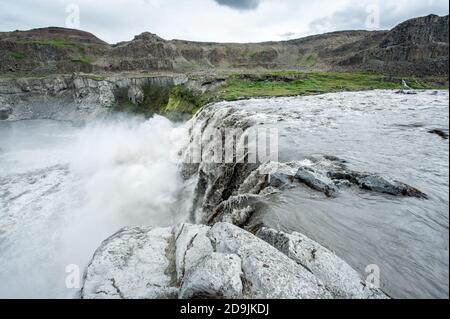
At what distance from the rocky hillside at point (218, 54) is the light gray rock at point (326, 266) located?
49175 mm

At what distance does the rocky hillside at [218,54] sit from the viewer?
6391 centimetres

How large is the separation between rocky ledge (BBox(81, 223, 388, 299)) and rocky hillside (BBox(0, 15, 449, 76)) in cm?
4961

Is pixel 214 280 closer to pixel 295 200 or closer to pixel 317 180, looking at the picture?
pixel 295 200

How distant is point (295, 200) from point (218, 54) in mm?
128714

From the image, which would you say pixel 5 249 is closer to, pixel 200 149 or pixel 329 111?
pixel 200 149

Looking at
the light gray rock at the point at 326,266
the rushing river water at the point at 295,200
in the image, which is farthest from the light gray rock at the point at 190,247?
the rushing river water at the point at 295,200

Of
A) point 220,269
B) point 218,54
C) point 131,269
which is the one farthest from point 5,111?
point 220,269

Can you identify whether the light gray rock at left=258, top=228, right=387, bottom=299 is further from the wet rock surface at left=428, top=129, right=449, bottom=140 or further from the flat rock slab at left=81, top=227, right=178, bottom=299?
the wet rock surface at left=428, top=129, right=449, bottom=140

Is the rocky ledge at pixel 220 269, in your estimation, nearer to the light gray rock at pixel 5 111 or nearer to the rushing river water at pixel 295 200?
the rushing river water at pixel 295 200

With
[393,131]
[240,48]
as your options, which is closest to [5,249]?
[393,131]

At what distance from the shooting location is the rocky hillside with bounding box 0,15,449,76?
63.9 metres

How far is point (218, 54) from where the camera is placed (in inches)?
4998
